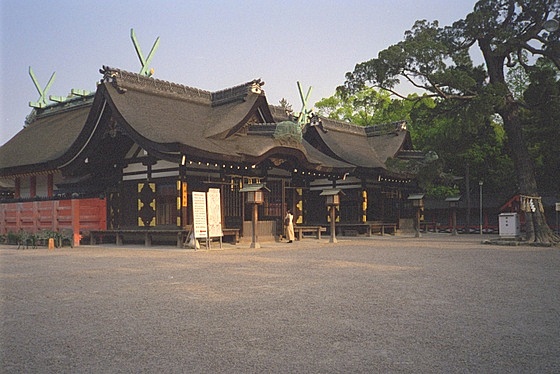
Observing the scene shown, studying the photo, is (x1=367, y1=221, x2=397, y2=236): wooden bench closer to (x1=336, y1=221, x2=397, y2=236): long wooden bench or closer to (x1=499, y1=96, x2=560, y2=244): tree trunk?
(x1=336, y1=221, x2=397, y2=236): long wooden bench

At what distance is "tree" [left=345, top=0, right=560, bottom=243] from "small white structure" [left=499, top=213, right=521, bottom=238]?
105 inches

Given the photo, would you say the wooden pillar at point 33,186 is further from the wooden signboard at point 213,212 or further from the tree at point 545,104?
the tree at point 545,104

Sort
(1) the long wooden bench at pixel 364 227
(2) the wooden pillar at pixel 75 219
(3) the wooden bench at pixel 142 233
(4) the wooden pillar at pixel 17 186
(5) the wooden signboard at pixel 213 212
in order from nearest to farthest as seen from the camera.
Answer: (5) the wooden signboard at pixel 213 212 < (3) the wooden bench at pixel 142 233 < (2) the wooden pillar at pixel 75 219 < (4) the wooden pillar at pixel 17 186 < (1) the long wooden bench at pixel 364 227

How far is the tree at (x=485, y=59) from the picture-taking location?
18.1 metres

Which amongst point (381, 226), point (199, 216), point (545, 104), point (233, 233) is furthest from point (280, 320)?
point (381, 226)

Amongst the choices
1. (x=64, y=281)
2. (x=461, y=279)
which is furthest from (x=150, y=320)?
(x=461, y=279)

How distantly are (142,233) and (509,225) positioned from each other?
15679mm

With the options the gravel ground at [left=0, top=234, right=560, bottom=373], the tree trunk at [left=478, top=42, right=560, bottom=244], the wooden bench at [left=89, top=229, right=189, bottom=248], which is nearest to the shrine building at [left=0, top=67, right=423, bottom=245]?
the wooden bench at [left=89, top=229, right=189, bottom=248]

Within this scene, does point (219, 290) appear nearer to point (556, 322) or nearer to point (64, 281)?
point (64, 281)

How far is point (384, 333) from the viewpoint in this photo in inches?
201

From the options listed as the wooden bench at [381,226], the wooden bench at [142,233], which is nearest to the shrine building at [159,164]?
the wooden bench at [142,233]

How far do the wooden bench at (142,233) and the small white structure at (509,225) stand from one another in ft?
46.0

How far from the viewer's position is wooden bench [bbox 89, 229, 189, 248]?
57.4 ft

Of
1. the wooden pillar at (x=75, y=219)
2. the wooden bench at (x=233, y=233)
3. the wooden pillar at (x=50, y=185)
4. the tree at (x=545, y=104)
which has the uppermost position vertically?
the tree at (x=545, y=104)
